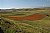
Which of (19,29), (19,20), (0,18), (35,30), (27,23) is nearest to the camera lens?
(35,30)

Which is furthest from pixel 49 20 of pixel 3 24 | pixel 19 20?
pixel 3 24

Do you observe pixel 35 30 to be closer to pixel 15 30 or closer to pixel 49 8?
pixel 15 30

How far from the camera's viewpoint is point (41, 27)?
3.29 m

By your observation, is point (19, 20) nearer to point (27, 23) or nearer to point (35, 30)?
point (27, 23)

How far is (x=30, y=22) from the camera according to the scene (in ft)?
12.7

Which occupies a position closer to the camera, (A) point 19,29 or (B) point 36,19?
(A) point 19,29

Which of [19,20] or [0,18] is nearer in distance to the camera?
[19,20]

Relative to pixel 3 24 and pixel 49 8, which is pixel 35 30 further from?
pixel 49 8

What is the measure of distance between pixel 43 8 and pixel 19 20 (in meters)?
1.34

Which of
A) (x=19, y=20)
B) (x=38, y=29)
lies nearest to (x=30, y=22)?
(x=19, y=20)

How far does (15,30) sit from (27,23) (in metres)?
0.52

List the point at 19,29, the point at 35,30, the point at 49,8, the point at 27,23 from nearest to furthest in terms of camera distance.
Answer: the point at 35,30 → the point at 19,29 → the point at 27,23 → the point at 49,8

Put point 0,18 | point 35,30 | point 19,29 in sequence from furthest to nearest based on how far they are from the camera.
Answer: point 0,18 < point 19,29 < point 35,30

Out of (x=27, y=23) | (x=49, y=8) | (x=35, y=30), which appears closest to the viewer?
(x=35, y=30)
